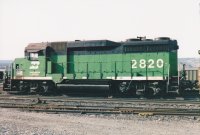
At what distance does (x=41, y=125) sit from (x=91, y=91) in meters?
9.51

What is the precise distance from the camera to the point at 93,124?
1095cm

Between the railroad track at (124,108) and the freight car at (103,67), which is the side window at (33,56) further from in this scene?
the railroad track at (124,108)

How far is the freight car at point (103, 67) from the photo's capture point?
62.6ft

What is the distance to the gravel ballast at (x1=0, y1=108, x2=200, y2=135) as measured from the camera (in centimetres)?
960

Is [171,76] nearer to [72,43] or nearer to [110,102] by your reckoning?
[110,102]

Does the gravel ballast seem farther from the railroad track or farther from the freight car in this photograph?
the freight car

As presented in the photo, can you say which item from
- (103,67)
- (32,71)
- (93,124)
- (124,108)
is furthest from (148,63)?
(93,124)

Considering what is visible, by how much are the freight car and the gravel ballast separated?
6.75m

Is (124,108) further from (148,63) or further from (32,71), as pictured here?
(32,71)

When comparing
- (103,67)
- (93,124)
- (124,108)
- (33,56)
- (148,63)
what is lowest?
(93,124)

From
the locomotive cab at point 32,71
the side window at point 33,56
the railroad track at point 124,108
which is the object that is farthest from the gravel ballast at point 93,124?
the side window at point 33,56

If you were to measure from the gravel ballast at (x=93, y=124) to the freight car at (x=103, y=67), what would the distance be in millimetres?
6748

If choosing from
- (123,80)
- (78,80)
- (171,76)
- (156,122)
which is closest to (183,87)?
(171,76)

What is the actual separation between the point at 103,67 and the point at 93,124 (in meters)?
9.57
